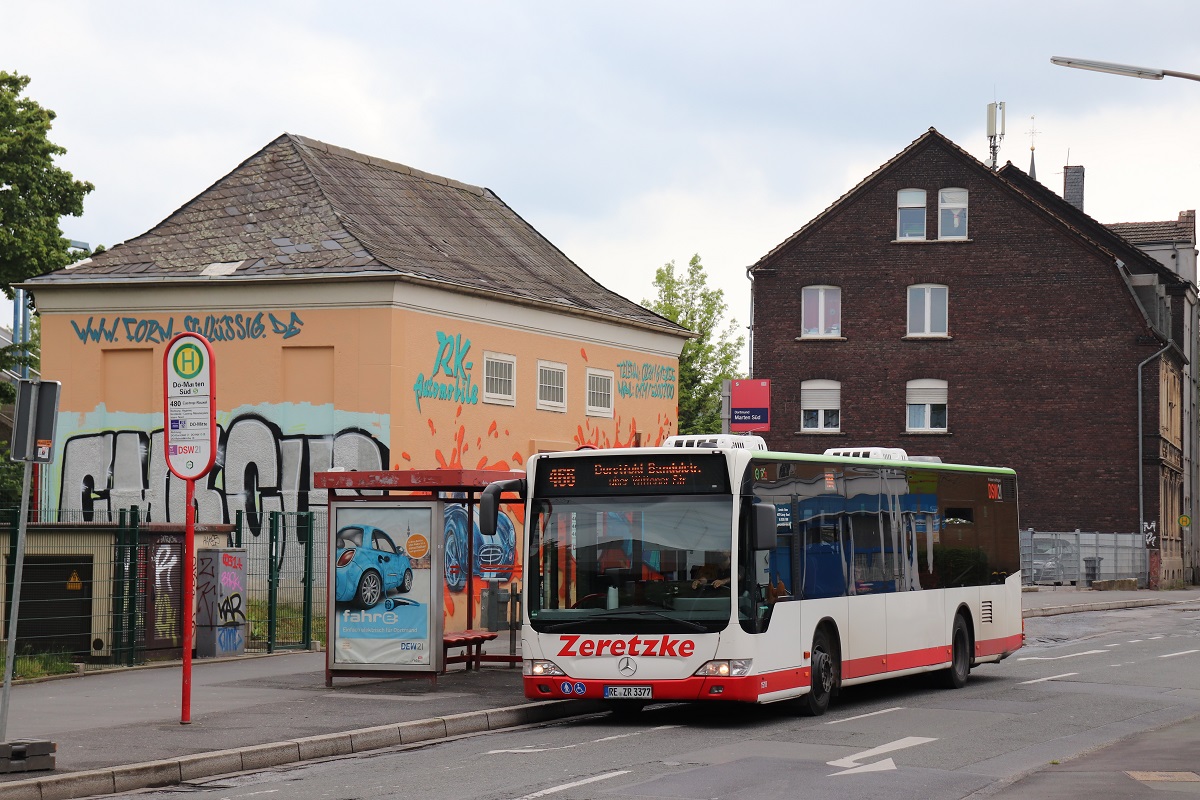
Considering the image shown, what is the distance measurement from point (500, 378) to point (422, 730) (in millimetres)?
15688

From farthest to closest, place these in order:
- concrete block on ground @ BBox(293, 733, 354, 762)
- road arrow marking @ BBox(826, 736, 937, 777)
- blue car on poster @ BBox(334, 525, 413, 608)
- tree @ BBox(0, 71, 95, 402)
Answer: tree @ BBox(0, 71, 95, 402)
blue car on poster @ BBox(334, 525, 413, 608)
concrete block on ground @ BBox(293, 733, 354, 762)
road arrow marking @ BBox(826, 736, 937, 777)

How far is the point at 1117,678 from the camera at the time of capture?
70.6 feet

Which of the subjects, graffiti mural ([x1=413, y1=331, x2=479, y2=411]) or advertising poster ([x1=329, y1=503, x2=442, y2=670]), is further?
graffiti mural ([x1=413, y1=331, x2=479, y2=411])

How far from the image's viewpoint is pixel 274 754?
1311cm

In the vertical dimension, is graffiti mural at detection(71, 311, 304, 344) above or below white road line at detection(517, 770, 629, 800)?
above

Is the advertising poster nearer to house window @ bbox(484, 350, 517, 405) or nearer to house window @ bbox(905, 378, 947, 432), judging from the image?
house window @ bbox(484, 350, 517, 405)

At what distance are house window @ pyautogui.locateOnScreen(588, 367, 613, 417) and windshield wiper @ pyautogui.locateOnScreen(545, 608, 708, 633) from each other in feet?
56.9

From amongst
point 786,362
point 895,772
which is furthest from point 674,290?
point 895,772

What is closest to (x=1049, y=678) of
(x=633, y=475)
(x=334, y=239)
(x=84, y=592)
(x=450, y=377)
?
(x=633, y=475)

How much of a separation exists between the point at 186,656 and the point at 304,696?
336cm

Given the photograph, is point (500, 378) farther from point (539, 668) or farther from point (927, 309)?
point (927, 309)

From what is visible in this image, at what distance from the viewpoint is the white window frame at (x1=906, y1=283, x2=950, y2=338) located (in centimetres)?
5756

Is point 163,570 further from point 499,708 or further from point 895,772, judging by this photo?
point 895,772

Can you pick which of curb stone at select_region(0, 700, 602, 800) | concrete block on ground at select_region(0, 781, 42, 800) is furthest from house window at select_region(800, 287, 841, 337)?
concrete block on ground at select_region(0, 781, 42, 800)
